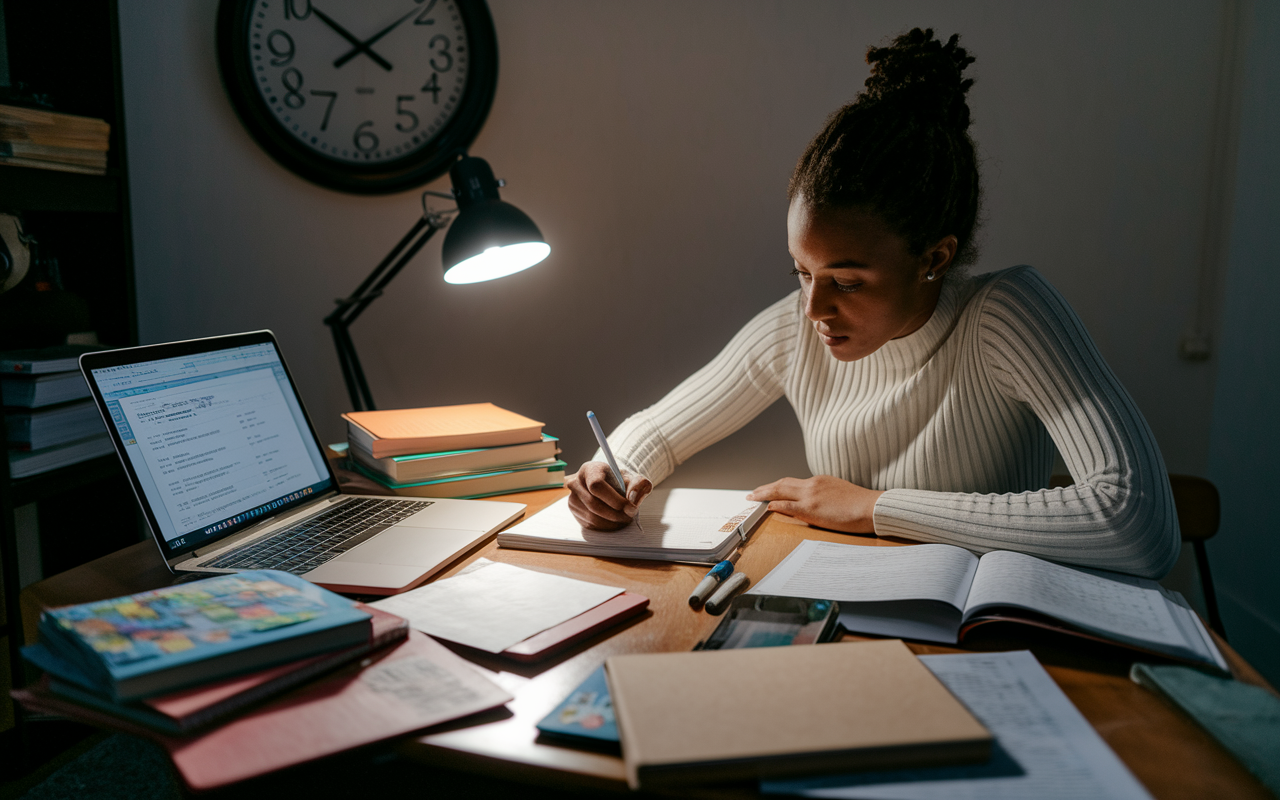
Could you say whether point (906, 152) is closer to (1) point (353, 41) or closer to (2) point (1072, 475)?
(2) point (1072, 475)

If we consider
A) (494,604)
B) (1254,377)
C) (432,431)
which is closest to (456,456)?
(432,431)

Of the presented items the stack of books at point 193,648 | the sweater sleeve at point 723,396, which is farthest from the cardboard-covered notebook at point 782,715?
the sweater sleeve at point 723,396

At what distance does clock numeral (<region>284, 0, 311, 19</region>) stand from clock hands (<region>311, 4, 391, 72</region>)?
0.01 meters

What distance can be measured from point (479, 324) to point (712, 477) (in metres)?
0.67

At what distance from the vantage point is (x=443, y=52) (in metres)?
1.63

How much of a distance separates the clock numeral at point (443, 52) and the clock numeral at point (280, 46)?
0.98 feet

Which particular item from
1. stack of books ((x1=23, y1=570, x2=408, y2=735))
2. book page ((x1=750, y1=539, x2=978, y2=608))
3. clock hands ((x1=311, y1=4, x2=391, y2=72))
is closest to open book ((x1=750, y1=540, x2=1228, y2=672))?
book page ((x1=750, y1=539, x2=978, y2=608))

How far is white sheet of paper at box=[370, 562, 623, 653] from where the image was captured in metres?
0.71

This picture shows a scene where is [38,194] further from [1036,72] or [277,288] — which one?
[1036,72]

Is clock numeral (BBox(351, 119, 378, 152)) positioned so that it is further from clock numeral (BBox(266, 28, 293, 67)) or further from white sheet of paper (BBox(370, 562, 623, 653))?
white sheet of paper (BBox(370, 562, 623, 653))

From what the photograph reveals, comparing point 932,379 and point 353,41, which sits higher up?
point 353,41

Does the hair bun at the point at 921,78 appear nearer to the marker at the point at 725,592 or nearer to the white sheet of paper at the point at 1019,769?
the marker at the point at 725,592

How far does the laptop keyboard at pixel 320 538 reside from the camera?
905 millimetres

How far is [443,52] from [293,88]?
0.34 meters
